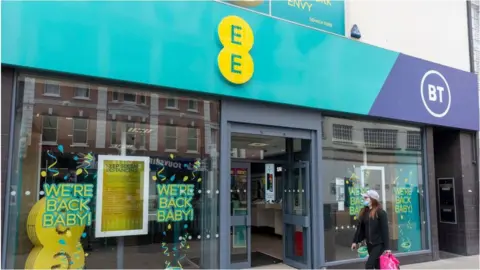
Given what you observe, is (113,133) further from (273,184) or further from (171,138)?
(273,184)

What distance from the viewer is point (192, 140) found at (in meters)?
6.12

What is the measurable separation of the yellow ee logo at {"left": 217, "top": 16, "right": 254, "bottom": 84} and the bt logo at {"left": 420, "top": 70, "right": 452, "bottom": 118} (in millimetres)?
4502

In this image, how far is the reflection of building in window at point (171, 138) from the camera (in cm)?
592

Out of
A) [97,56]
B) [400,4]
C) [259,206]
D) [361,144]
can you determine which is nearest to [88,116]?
[97,56]

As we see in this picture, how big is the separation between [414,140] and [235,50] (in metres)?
5.16

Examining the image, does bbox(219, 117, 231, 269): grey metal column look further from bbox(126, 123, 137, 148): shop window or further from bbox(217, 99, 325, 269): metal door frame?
bbox(126, 123, 137, 148): shop window

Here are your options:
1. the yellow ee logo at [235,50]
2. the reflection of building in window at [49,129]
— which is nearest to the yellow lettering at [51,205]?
the reflection of building in window at [49,129]

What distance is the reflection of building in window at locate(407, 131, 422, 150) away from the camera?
884cm

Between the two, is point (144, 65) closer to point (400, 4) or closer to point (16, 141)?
point (16, 141)

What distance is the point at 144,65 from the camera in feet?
17.8

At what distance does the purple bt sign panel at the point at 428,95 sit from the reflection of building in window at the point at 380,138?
457mm

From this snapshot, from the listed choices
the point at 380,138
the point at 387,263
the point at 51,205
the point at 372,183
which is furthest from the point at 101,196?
the point at 380,138

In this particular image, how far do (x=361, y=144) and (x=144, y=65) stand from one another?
486 centimetres

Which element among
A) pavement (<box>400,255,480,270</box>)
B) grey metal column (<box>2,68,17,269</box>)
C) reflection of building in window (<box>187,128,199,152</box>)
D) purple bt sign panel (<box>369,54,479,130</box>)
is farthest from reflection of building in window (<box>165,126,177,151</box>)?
pavement (<box>400,255,480,270</box>)
